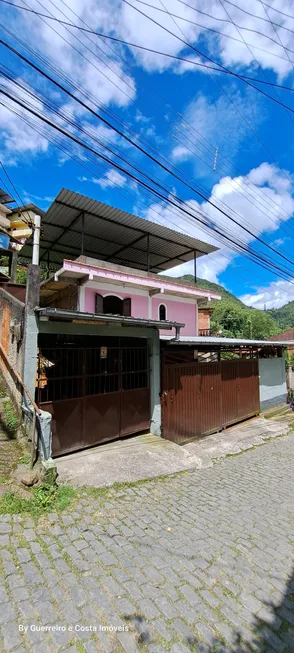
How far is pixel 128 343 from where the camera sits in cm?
779

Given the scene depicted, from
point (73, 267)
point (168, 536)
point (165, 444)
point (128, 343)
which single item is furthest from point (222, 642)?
point (73, 267)

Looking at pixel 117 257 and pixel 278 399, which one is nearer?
pixel 278 399

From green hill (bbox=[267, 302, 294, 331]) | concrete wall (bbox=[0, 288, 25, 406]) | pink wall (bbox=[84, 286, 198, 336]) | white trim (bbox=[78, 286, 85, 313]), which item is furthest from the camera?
green hill (bbox=[267, 302, 294, 331])

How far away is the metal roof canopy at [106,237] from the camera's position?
11.6m

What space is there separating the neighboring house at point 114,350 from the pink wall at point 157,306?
2.3 inches

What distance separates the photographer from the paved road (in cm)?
235

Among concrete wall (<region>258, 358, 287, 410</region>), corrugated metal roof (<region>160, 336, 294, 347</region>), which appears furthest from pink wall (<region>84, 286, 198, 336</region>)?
concrete wall (<region>258, 358, 287, 410</region>)

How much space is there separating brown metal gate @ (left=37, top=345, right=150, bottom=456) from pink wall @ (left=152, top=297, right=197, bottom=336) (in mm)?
7877

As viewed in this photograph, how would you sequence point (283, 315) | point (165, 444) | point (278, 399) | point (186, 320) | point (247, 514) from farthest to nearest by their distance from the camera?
1. point (283, 315)
2. point (186, 320)
3. point (278, 399)
4. point (165, 444)
5. point (247, 514)

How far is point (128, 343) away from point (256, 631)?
589cm

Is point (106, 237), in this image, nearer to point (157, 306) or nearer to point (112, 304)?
point (112, 304)

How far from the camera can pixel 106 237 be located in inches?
559

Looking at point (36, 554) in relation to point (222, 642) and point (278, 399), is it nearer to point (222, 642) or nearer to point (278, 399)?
point (222, 642)

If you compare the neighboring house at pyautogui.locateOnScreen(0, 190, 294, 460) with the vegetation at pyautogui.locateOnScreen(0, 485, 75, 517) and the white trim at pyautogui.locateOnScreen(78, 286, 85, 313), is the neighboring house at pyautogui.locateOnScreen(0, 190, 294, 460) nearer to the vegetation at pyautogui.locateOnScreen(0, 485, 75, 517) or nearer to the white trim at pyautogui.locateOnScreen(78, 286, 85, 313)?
the white trim at pyautogui.locateOnScreen(78, 286, 85, 313)
